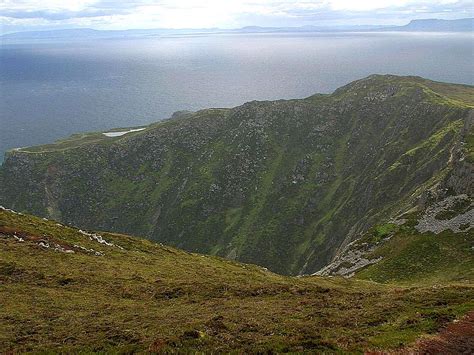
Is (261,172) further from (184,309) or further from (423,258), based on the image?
(184,309)

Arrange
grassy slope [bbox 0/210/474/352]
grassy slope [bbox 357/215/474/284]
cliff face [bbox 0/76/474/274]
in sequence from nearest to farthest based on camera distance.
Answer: grassy slope [bbox 0/210/474/352] < grassy slope [bbox 357/215/474/284] < cliff face [bbox 0/76/474/274]

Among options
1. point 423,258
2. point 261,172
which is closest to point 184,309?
point 423,258

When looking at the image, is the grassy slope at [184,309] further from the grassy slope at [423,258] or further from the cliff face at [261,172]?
the cliff face at [261,172]

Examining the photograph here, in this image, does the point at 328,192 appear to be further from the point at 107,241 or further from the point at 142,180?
the point at 107,241

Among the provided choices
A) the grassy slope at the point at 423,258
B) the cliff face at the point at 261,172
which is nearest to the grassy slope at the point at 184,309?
the grassy slope at the point at 423,258

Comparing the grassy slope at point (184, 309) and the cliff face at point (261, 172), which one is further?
the cliff face at point (261, 172)

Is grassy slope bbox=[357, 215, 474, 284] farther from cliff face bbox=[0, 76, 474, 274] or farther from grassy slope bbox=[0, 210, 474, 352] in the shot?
cliff face bbox=[0, 76, 474, 274]

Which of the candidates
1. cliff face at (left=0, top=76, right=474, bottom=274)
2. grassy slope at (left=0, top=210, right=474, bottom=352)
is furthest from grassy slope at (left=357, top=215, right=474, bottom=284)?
cliff face at (left=0, top=76, right=474, bottom=274)
